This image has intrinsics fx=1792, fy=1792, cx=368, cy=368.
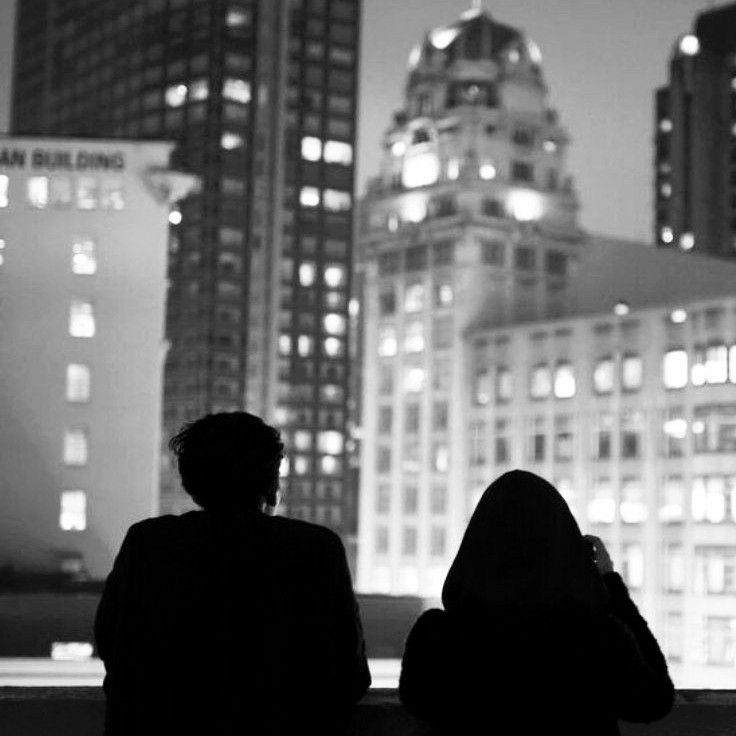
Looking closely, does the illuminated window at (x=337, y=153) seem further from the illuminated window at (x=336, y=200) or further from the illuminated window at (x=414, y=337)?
the illuminated window at (x=414, y=337)

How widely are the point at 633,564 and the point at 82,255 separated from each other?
44.6 m

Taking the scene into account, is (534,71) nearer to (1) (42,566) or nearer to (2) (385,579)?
(2) (385,579)

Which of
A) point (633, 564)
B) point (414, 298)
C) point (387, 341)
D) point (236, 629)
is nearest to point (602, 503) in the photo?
point (633, 564)

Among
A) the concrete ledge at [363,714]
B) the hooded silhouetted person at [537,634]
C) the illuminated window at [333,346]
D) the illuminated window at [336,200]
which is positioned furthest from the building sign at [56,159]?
the hooded silhouetted person at [537,634]

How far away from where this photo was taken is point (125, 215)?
9356 centimetres

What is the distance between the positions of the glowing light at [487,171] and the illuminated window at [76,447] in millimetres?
58441

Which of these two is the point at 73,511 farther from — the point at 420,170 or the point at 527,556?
the point at 527,556

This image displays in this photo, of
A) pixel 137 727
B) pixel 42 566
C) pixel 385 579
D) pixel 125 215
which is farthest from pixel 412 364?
pixel 137 727

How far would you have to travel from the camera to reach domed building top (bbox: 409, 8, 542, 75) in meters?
151

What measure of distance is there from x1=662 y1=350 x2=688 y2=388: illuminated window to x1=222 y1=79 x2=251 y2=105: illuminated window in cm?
7504

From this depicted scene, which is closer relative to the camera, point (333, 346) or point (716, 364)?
point (716, 364)

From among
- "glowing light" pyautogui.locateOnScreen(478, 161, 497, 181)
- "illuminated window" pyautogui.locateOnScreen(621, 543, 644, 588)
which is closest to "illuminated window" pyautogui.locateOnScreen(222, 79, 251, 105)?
"glowing light" pyautogui.locateOnScreen(478, 161, 497, 181)

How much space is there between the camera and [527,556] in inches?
212

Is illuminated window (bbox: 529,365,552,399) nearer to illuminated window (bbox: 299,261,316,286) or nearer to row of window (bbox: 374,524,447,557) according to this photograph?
row of window (bbox: 374,524,447,557)
